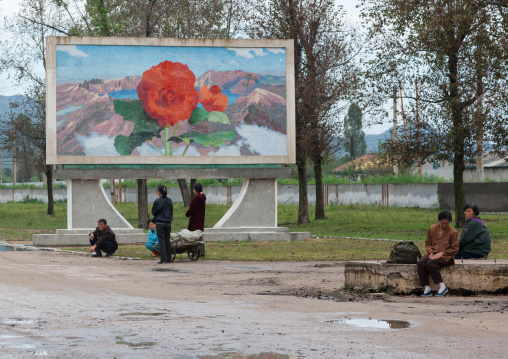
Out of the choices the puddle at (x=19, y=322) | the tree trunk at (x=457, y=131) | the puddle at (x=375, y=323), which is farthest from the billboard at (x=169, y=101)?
the puddle at (x=375, y=323)

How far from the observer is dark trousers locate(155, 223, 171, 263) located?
62.4ft

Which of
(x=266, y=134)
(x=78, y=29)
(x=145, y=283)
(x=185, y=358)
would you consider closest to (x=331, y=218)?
(x=266, y=134)

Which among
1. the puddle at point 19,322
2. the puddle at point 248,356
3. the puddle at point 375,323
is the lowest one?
the puddle at point 375,323

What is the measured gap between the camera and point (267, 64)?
99.9 ft

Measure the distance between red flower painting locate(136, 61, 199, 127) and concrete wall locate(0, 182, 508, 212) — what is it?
74.4 ft

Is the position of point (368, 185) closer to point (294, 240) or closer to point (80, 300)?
point (294, 240)

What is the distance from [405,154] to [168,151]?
Answer: 9891mm

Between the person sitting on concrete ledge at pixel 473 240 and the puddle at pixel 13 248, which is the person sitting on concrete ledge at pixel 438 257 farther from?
the puddle at pixel 13 248

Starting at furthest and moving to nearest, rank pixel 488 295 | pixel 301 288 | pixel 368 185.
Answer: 1. pixel 368 185
2. pixel 301 288
3. pixel 488 295

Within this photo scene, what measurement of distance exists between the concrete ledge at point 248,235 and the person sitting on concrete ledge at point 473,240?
15.1m

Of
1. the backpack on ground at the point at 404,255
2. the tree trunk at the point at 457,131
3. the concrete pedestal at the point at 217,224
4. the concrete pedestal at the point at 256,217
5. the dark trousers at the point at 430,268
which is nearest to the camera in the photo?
the dark trousers at the point at 430,268

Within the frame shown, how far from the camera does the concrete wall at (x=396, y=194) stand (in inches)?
1861

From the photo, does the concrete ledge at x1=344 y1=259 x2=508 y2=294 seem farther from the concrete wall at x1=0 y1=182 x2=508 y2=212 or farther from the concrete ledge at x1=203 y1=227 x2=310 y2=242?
the concrete wall at x1=0 y1=182 x2=508 y2=212

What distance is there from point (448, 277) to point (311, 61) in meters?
27.5
